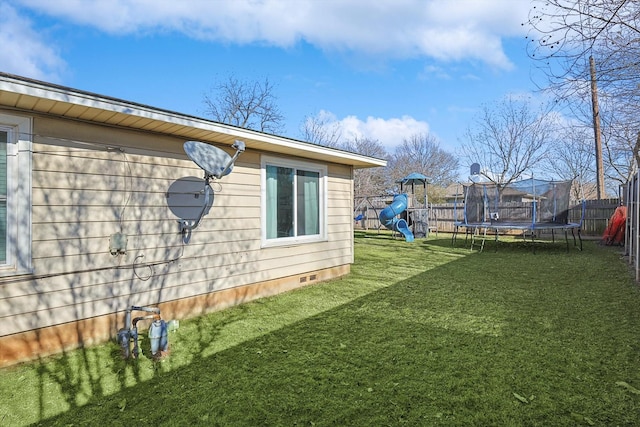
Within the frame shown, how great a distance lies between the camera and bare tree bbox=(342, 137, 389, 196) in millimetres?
21938

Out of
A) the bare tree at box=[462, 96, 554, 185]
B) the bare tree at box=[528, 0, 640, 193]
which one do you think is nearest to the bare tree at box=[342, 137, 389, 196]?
the bare tree at box=[462, 96, 554, 185]

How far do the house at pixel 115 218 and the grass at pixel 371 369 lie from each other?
33 centimetres

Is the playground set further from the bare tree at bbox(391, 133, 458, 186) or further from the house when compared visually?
the bare tree at bbox(391, 133, 458, 186)

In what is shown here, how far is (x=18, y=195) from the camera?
2.91 m

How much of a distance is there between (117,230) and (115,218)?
12cm

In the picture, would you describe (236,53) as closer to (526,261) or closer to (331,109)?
(331,109)

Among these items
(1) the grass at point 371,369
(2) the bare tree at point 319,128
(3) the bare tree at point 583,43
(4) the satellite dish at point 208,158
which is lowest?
(1) the grass at point 371,369

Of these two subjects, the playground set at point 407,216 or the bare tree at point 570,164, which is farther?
the bare tree at point 570,164

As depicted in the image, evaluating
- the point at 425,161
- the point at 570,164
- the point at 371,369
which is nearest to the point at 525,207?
the point at 371,369

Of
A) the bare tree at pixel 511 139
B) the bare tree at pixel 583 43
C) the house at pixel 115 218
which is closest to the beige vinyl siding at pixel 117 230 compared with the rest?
the house at pixel 115 218

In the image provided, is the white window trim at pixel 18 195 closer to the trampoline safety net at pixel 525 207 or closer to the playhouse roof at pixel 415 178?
the trampoline safety net at pixel 525 207

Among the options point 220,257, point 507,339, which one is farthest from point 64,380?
point 507,339

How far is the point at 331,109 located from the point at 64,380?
21.5 meters

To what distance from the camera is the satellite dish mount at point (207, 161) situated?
3713 millimetres
